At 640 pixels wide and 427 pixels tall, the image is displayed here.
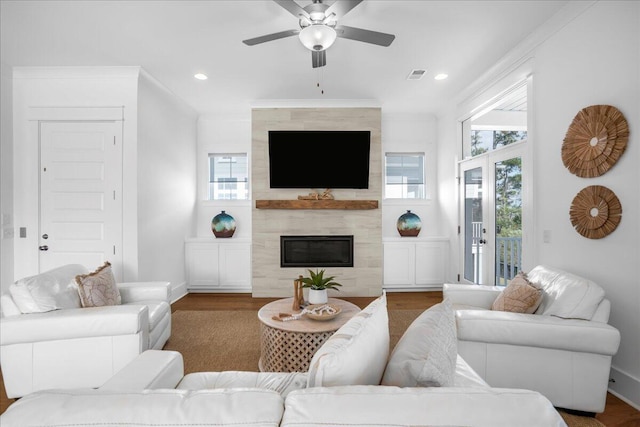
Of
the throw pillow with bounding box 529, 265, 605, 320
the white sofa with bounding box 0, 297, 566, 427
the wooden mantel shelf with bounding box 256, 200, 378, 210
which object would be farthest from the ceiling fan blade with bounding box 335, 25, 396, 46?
the wooden mantel shelf with bounding box 256, 200, 378, 210

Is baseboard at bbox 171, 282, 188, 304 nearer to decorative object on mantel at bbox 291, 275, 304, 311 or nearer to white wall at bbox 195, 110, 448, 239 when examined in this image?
white wall at bbox 195, 110, 448, 239

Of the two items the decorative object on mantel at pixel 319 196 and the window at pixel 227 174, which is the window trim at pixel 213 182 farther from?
the decorative object on mantel at pixel 319 196

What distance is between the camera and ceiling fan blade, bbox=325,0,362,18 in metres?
1.95

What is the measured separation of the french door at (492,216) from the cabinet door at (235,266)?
3.15 m

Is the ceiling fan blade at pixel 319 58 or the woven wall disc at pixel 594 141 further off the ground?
the ceiling fan blade at pixel 319 58

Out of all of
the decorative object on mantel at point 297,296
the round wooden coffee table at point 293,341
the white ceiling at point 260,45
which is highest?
the white ceiling at point 260,45

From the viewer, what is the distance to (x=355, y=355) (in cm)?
93

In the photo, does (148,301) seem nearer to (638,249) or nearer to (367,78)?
(367,78)

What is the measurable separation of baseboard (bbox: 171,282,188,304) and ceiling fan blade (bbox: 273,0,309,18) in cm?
371

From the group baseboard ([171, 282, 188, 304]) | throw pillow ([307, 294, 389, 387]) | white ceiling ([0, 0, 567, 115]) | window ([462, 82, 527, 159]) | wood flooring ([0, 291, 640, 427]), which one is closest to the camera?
throw pillow ([307, 294, 389, 387])

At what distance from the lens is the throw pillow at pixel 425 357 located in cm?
94

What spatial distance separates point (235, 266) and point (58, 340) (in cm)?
269

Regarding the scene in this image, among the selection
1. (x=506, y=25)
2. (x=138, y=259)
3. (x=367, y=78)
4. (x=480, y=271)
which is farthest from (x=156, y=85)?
(x=480, y=271)

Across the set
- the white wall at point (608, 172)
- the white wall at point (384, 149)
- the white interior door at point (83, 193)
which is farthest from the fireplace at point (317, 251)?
the white wall at point (608, 172)
